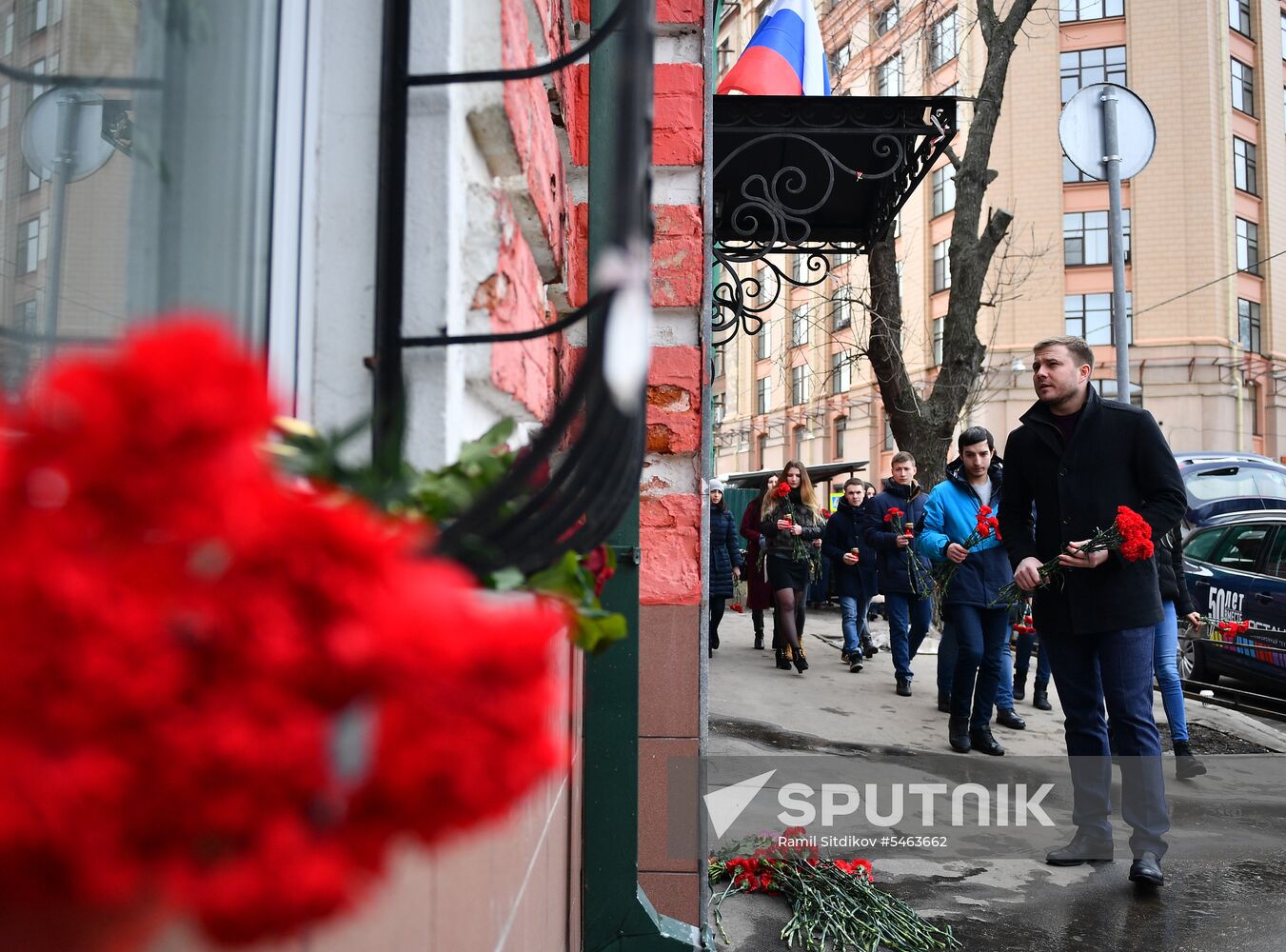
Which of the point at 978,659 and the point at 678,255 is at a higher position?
the point at 678,255

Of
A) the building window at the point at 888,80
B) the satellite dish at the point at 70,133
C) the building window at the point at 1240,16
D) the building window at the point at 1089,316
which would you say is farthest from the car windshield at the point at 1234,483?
the building window at the point at 1240,16

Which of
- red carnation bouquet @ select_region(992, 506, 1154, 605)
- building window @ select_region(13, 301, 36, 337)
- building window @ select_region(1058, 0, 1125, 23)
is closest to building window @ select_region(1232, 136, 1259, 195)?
building window @ select_region(1058, 0, 1125, 23)

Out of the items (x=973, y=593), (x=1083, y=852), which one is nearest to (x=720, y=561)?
(x=973, y=593)

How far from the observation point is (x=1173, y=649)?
5797 mm

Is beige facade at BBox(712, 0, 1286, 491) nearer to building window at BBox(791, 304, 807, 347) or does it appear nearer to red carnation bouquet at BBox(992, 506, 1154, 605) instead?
building window at BBox(791, 304, 807, 347)

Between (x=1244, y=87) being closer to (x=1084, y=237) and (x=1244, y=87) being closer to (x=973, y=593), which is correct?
(x=1084, y=237)

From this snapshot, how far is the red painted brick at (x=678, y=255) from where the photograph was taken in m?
2.67

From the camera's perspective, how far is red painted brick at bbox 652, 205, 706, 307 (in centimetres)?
267

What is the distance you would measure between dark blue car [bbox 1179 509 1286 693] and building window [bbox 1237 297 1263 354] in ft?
71.0

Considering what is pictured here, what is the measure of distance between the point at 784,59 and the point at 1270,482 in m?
11.1

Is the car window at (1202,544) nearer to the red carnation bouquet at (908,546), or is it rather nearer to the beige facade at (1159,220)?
the red carnation bouquet at (908,546)

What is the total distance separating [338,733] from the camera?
39 centimetres

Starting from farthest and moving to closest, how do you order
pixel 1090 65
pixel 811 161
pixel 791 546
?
1. pixel 1090 65
2. pixel 791 546
3. pixel 811 161

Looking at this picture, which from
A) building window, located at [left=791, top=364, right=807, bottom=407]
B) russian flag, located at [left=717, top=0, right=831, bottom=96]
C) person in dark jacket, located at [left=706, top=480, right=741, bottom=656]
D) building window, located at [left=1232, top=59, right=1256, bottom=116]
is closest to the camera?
russian flag, located at [left=717, top=0, right=831, bottom=96]
